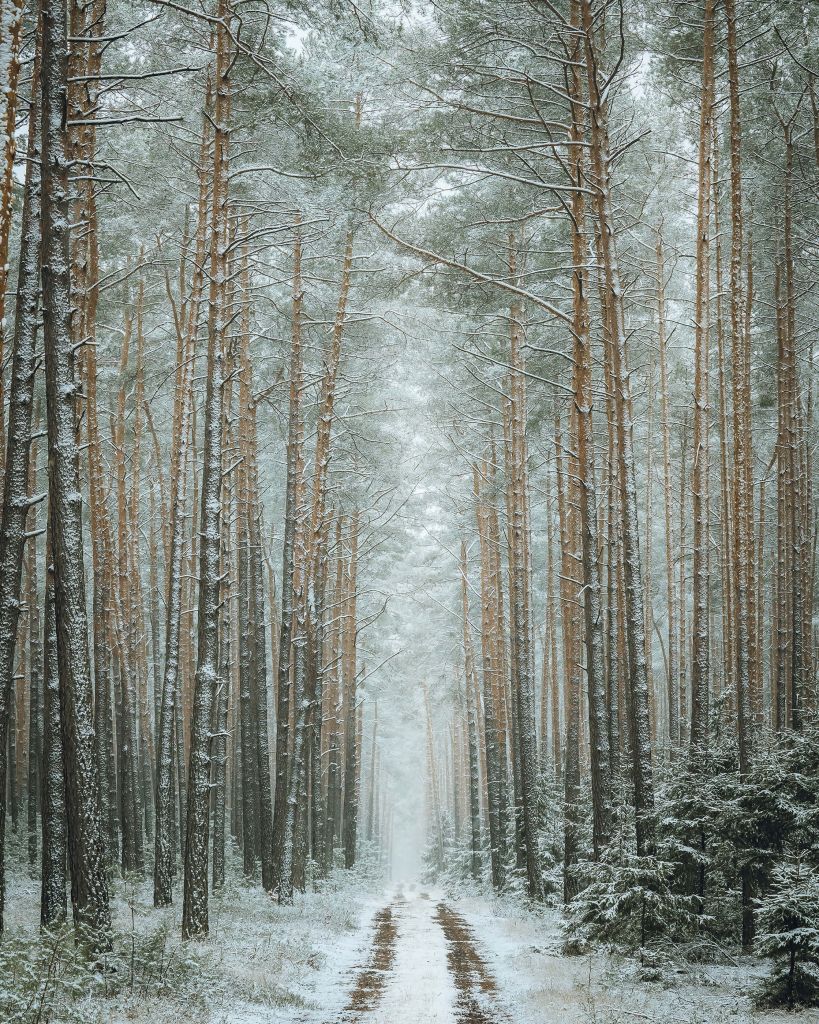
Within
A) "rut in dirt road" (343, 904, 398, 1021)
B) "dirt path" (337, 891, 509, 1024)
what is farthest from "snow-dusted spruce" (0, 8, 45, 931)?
"dirt path" (337, 891, 509, 1024)

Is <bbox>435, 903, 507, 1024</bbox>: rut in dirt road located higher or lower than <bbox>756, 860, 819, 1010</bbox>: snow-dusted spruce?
lower

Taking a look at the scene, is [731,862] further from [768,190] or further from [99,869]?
[768,190]

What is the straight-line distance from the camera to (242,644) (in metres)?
19.3

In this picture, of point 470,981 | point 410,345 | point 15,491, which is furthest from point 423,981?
point 410,345

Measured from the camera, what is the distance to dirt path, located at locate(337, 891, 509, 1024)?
685 cm

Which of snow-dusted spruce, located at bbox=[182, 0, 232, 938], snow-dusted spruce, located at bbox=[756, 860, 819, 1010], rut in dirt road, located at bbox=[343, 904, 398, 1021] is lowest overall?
rut in dirt road, located at bbox=[343, 904, 398, 1021]

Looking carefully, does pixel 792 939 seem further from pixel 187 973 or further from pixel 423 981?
pixel 187 973

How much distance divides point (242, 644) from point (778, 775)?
44.8 ft

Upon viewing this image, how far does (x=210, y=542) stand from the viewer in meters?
10.0

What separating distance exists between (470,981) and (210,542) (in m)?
5.69

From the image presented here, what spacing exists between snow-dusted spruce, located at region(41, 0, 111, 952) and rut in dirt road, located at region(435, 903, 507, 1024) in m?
3.17

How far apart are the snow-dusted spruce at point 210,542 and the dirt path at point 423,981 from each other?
2401mm

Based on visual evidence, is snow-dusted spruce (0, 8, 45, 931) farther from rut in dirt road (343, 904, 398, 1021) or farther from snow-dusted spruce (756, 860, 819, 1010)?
snow-dusted spruce (756, 860, 819, 1010)

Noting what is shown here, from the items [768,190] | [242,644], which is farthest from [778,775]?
[242,644]
